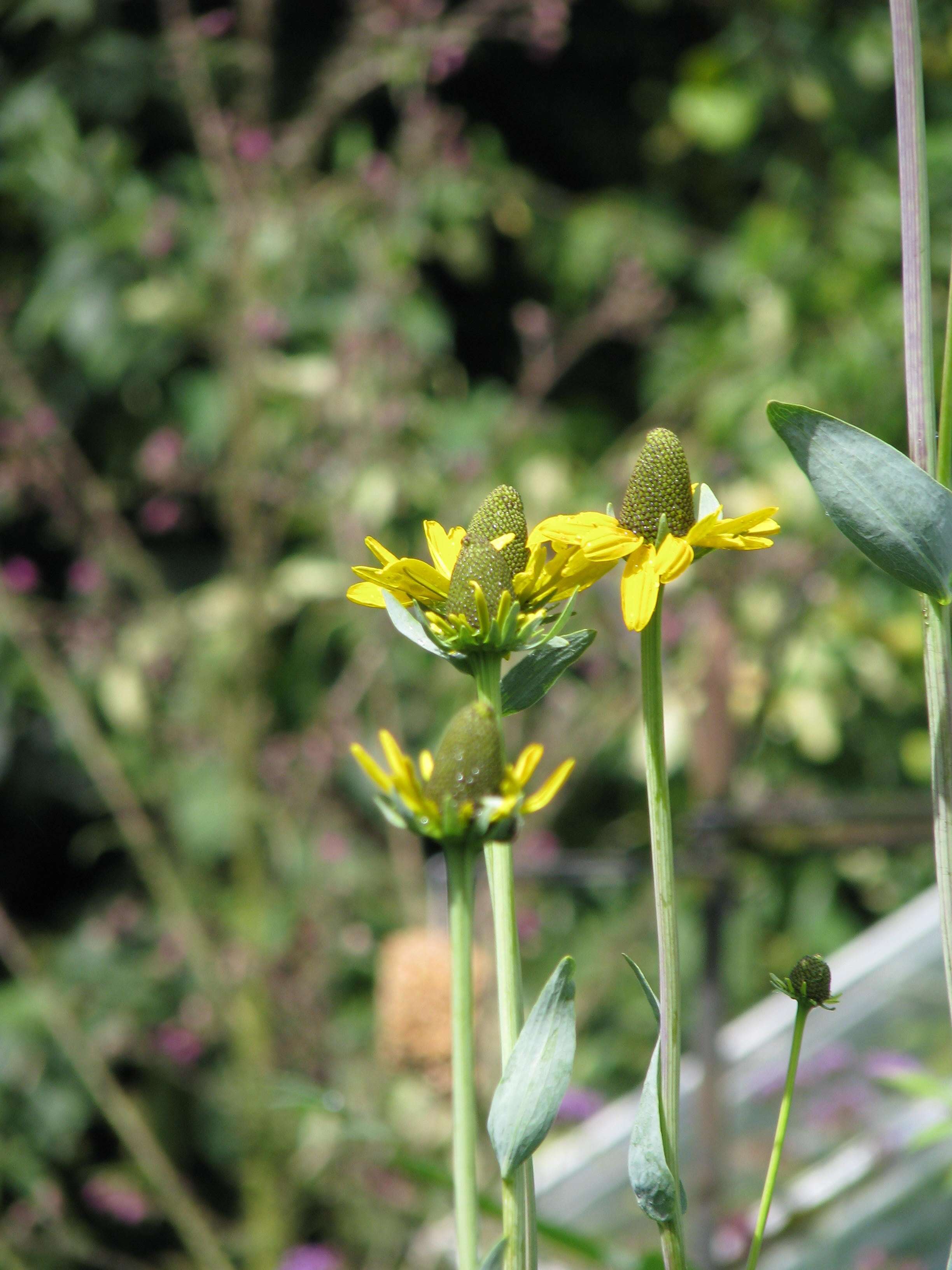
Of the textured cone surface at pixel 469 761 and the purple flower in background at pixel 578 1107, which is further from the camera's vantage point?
the purple flower in background at pixel 578 1107

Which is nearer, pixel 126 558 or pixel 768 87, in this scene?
pixel 126 558

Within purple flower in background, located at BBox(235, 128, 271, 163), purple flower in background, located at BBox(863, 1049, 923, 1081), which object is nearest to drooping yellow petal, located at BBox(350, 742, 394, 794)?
purple flower in background, located at BBox(863, 1049, 923, 1081)

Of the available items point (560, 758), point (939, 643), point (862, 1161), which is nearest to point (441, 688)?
point (560, 758)

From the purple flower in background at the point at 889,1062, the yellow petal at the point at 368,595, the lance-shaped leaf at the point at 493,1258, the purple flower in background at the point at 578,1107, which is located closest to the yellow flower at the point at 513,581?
the yellow petal at the point at 368,595

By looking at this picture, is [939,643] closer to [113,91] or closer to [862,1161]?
[862,1161]

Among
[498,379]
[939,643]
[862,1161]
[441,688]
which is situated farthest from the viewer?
[498,379]

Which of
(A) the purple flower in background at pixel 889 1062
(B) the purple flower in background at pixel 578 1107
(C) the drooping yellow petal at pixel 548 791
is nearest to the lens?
(C) the drooping yellow petal at pixel 548 791

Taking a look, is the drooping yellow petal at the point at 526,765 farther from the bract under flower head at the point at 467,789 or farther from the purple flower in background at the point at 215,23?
the purple flower in background at the point at 215,23
